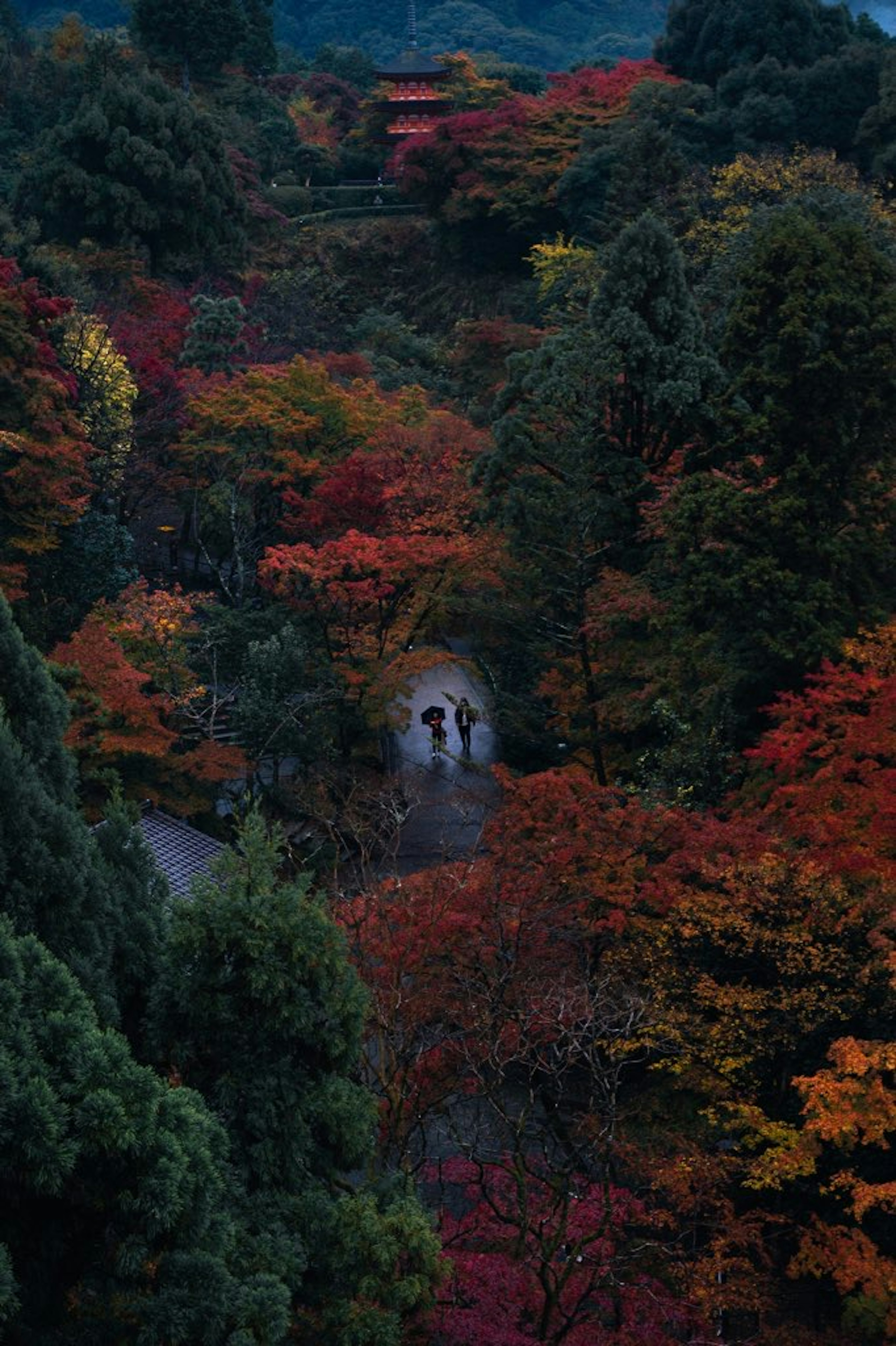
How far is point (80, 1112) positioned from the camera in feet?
30.2

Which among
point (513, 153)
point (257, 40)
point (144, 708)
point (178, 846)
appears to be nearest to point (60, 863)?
point (178, 846)

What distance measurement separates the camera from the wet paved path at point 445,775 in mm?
25000

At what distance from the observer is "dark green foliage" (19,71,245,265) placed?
4247 cm

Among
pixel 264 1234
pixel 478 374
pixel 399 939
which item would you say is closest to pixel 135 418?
pixel 478 374

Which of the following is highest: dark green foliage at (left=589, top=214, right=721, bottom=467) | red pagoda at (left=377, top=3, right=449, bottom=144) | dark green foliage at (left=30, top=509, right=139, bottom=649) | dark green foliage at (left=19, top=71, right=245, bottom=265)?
red pagoda at (left=377, top=3, right=449, bottom=144)

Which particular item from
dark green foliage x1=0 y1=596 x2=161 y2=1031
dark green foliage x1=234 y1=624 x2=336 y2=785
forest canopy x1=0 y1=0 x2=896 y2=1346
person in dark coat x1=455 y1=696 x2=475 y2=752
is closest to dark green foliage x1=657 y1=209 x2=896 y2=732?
forest canopy x1=0 y1=0 x2=896 y2=1346

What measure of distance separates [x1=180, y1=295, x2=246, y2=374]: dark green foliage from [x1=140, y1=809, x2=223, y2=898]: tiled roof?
50.5 feet

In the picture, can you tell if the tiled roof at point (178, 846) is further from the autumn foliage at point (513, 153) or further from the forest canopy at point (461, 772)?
the autumn foliage at point (513, 153)

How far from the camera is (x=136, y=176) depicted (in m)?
43.2

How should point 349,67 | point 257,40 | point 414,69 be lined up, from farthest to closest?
point 349,67 < point 257,40 < point 414,69

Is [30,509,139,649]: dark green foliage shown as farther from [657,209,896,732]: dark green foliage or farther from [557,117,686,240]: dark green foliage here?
[557,117,686,240]: dark green foliage

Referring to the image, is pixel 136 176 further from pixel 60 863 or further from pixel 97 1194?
pixel 97 1194

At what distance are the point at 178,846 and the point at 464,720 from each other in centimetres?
866

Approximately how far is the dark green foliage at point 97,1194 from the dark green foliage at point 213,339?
88.5ft
